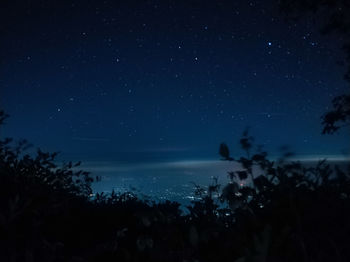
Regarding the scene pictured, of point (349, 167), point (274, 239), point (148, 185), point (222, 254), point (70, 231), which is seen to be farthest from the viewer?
point (148, 185)

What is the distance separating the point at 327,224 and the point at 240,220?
21.1 inches

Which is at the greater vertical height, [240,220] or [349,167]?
[349,167]

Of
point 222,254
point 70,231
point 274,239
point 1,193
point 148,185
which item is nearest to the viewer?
point 274,239

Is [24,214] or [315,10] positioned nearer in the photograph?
[24,214]

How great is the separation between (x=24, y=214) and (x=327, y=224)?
106 inches

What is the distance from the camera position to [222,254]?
211 cm

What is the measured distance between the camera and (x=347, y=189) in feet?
7.75

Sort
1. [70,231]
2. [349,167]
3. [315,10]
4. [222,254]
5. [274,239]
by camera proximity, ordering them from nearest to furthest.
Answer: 1. [274,239]
2. [222,254]
3. [349,167]
4. [70,231]
5. [315,10]

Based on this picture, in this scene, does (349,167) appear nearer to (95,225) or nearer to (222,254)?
(222,254)

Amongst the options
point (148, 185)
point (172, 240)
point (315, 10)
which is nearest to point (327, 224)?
point (172, 240)

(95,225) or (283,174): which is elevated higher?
(283,174)

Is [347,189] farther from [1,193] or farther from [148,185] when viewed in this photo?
[148,185]

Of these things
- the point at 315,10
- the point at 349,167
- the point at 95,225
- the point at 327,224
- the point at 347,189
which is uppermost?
the point at 315,10

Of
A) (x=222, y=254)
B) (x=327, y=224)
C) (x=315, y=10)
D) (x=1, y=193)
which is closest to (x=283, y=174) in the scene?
(x=327, y=224)
